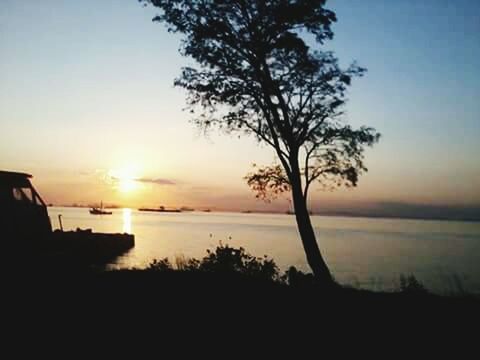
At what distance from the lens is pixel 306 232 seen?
15047 mm

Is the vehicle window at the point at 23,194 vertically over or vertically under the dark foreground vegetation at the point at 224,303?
over

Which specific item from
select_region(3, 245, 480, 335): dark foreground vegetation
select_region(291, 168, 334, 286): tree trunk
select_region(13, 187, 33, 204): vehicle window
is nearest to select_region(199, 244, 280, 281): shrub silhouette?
select_region(291, 168, 334, 286): tree trunk

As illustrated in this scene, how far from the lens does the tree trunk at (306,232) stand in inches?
584

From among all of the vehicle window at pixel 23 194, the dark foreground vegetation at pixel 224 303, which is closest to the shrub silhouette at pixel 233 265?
the dark foreground vegetation at pixel 224 303

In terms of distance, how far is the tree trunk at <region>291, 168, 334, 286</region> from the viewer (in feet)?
48.6

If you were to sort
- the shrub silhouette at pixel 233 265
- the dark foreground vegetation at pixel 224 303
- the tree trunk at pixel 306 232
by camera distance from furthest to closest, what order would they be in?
the tree trunk at pixel 306 232 → the shrub silhouette at pixel 233 265 → the dark foreground vegetation at pixel 224 303


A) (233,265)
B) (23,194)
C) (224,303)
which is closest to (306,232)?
(233,265)

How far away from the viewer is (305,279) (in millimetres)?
11609

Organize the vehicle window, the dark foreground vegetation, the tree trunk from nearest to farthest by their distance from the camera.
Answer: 1. the dark foreground vegetation
2. the tree trunk
3. the vehicle window

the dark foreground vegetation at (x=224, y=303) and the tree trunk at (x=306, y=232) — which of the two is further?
the tree trunk at (x=306, y=232)

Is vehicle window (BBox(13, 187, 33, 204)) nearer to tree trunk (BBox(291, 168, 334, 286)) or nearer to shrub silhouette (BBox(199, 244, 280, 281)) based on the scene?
shrub silhouette (BBox(199, 244, 280, 281))

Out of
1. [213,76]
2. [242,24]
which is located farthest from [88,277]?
[242,24]

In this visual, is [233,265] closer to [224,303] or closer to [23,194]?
[224,303]

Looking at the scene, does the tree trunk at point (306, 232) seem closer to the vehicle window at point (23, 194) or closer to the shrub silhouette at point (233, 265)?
the shrub silhouette at point (233, 265)
